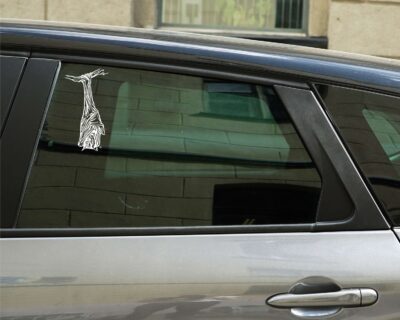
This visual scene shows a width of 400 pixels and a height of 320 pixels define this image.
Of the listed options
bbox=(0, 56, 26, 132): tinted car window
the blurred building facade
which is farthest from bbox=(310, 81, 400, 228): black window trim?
the blurred building facade

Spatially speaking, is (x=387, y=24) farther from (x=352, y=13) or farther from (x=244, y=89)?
(x=244, y=89)

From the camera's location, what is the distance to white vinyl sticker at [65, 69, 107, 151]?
156cm

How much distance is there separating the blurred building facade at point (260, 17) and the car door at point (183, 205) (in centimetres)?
488

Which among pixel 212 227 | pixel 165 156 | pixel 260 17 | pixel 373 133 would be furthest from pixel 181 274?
pixel 260 17

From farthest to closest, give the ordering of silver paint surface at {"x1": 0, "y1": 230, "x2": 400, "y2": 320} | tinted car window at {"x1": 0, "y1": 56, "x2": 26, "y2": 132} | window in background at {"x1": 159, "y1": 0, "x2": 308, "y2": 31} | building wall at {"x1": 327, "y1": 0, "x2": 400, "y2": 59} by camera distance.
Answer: window in background at {"x1": 159, "y1": 0, "x2": 308, "y2": 31}
building wall at {"x1": 327, "y1": 0, "x2": 400, "y2": 59}
tinted car window at {"x1": 0, "y1": 56, "x2": 26, "y2": 132}
silver paint surface at {"x1": 0, "y1": 230, "x2": 400, "y2": 320}

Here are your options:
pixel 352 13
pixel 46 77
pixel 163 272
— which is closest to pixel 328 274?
pixel 163 272

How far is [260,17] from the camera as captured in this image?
6.84 meters

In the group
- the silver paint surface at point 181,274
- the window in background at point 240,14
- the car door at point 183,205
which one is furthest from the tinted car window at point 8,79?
the window in background at point 240,14

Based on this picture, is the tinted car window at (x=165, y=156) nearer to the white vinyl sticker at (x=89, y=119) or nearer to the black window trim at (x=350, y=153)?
the white vinyl sticker at (x=89, y=119)

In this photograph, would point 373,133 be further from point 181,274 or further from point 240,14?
point 240,14

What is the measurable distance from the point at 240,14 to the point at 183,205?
562cm

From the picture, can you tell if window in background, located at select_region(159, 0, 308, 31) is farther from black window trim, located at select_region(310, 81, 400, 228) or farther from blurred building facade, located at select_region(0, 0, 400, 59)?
black window trim, located at select_region(310, 81, 400, 228)

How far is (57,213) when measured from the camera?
4.94 feet

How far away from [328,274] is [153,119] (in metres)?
0.64
